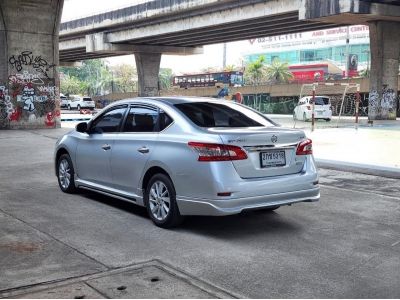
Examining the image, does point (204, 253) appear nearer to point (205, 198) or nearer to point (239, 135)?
point (205, 198)

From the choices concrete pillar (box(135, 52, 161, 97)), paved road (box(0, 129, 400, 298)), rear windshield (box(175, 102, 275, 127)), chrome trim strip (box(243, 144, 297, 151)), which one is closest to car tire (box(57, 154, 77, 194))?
paved road (box(0, 129, 400, 298))

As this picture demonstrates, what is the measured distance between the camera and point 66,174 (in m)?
7.92

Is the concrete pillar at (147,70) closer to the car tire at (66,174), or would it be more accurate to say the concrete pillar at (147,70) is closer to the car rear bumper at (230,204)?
the car tire at (66,174)

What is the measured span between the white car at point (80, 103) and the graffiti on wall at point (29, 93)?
3184 centimetres

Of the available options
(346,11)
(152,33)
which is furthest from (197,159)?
(152,33)

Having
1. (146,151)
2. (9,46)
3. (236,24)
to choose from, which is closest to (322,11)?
(236,24)

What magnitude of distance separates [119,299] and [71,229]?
2233 mm

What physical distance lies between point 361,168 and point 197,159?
21.5ft

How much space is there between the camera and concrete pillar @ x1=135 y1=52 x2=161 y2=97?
49.0 metres

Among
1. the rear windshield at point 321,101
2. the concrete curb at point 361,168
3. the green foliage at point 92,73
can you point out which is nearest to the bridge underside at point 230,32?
the rear windshield at point 321,101

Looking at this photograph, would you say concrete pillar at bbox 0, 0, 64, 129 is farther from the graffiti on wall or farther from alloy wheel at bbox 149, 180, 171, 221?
alloy wheel at bbox 149, 180, 171, 221

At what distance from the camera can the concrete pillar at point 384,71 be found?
31.4 meters

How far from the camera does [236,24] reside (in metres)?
36.5

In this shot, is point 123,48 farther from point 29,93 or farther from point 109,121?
point 109,121
